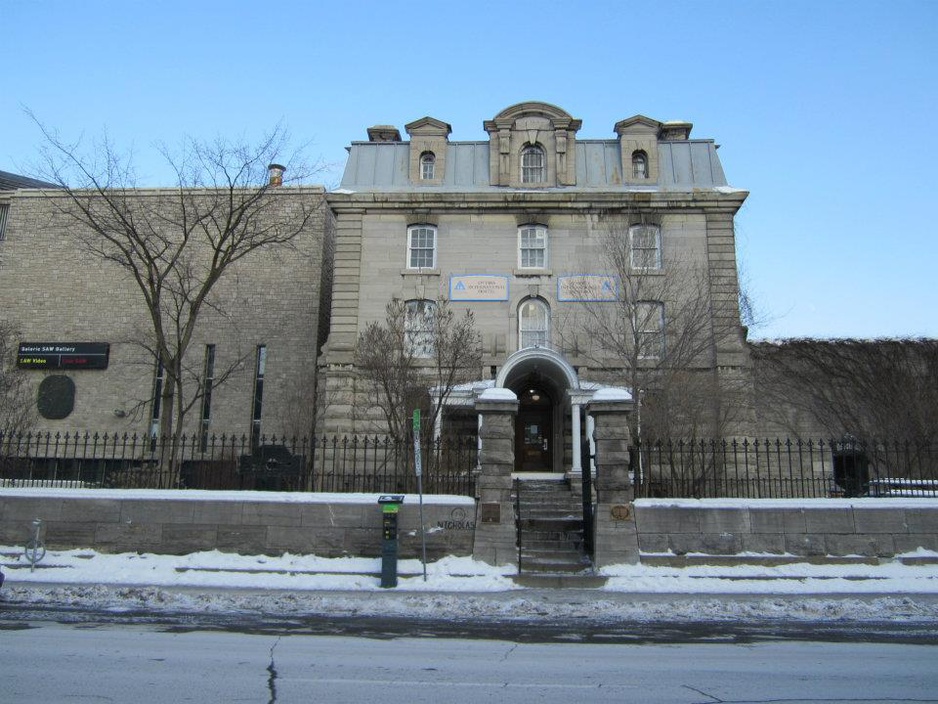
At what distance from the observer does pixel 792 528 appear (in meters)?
12.1

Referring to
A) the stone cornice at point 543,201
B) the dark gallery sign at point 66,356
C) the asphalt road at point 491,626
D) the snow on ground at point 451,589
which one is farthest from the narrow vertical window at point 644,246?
the dark gallery sign at point 66,356

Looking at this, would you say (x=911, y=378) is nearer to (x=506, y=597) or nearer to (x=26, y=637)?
(x=506, y=597)

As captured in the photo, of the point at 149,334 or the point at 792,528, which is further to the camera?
the point at 149,334

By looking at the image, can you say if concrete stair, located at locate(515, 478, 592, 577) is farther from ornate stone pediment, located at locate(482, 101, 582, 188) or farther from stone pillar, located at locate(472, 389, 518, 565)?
ornate stone pediment, located at locate(482, 101, 582, 188)

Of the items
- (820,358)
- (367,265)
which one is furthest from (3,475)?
(820,358)

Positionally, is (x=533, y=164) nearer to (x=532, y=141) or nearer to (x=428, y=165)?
(x=532, y=141)

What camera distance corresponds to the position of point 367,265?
23.0 m

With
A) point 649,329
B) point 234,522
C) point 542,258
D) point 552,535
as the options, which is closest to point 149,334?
point 542,258

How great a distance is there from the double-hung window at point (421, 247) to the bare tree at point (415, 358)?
149 centimetres

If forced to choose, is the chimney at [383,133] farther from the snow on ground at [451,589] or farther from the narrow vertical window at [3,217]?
the narrow vertical window at [3,217]

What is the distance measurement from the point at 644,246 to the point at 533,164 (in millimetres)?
5598

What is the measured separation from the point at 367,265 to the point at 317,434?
5738 mm

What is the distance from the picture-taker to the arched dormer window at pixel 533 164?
23.7 metres

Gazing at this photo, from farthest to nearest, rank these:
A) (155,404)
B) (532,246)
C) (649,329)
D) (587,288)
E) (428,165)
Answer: (155,404), (428,165), (532,246), (587,288), (649,329)
